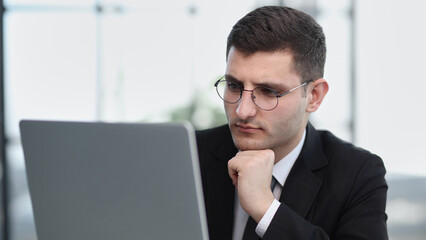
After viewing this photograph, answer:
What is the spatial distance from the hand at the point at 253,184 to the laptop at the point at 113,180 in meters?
0.41

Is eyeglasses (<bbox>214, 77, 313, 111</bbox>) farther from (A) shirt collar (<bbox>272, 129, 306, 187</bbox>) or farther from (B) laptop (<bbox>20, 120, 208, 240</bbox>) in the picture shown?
(B) laptop (<bbox>20, 120, 208, 240</bbox>)

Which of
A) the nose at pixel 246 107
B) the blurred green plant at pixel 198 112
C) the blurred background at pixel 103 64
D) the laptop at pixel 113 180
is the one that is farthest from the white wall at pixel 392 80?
the laptop at pixel 113 180

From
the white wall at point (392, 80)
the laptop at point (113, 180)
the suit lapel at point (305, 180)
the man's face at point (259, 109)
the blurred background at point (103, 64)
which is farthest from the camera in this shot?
the white wall at point (392, 80)

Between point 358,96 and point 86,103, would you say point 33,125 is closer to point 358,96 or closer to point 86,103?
point 86,103

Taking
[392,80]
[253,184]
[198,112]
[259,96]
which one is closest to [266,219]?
[253,184]

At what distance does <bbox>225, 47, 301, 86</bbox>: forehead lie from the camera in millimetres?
1573

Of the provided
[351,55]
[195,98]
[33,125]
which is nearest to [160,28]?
[195,98]

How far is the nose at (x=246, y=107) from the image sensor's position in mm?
1547

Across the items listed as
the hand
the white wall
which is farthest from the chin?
the white wall

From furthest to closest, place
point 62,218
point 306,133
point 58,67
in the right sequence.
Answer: point 58,67 → point 306,133 → point 62,218

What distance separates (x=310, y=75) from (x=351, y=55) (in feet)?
8.83

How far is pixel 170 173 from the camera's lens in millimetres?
1043

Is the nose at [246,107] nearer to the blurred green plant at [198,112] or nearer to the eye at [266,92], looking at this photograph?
the eye at [266,92]

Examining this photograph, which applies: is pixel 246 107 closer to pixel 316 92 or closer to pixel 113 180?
pixel 316 92
